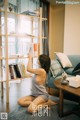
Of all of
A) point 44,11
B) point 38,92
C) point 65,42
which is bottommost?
point 38,92

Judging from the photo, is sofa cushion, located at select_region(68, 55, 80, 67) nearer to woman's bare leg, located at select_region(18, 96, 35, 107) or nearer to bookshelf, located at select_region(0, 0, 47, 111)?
bookshelf, located at select_region(0, 0, 47, 111)

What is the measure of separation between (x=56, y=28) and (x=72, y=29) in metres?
1.00

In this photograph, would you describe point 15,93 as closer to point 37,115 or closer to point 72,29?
point 37,115

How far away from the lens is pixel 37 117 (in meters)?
2.17

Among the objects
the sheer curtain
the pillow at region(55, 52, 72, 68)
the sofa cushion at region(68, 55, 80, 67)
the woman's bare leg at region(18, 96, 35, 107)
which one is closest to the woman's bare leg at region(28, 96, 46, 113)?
the woman's bare leg at region(18, 96, 35, 107)

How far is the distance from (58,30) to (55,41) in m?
0.39

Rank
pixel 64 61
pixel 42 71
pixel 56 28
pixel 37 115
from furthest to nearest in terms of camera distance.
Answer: pixel 56 28, pixel 64 61, pixel 42 71, pixel 37 115

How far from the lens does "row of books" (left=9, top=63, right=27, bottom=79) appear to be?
9.43ft

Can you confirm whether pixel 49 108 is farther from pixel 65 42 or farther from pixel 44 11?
pixel 44 11

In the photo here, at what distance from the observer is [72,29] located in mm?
4410

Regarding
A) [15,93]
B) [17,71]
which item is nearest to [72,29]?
[17,71]

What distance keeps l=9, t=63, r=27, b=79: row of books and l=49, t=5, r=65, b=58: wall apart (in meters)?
2.52

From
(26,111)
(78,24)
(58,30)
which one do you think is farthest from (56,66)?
(58,30)

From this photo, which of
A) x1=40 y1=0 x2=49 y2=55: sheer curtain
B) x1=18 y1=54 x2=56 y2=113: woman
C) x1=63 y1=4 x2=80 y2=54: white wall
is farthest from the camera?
x1=40 y1=0 x2=49 y2=55: sheer curtain
